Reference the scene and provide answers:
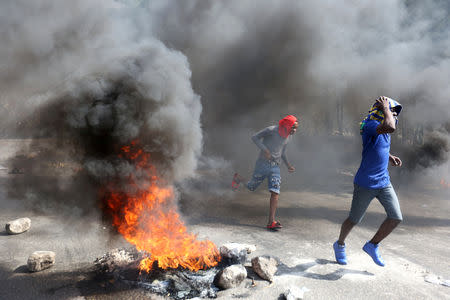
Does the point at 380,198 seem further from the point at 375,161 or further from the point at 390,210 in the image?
the point at 375,161

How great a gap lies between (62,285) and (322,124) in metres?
16.1

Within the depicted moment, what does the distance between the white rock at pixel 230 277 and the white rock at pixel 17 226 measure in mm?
2978

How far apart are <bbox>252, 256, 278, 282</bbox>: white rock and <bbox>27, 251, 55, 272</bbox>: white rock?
6.94ft

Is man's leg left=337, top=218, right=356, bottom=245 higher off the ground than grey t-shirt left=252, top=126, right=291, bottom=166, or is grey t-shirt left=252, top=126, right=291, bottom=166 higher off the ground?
grey t-shirt left=252, top=126, right=291, bottom=166

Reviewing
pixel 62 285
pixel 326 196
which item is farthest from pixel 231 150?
pixel 62 285

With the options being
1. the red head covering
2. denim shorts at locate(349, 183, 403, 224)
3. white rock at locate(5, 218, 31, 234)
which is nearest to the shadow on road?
denim shorts at locate(349, 183, 403, 224)

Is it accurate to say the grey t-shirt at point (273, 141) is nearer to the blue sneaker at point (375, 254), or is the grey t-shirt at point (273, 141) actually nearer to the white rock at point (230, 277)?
the blue sneaker at point (375, 254)

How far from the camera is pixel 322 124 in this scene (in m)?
Result: 16.5

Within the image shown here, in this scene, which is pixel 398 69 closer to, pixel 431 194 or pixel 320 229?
pixel 431 194

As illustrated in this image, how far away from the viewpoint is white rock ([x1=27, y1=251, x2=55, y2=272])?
9.03 ft

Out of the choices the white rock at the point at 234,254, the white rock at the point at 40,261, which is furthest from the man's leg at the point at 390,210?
the white rock at the point at 40,261

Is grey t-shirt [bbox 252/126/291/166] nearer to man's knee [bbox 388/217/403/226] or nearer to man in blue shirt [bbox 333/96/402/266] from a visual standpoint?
man in blue shirt [bbox 333/96/402/266]

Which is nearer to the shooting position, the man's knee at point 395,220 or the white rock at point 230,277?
the white rock at point 230,277

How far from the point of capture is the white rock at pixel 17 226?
3693 millimetres
